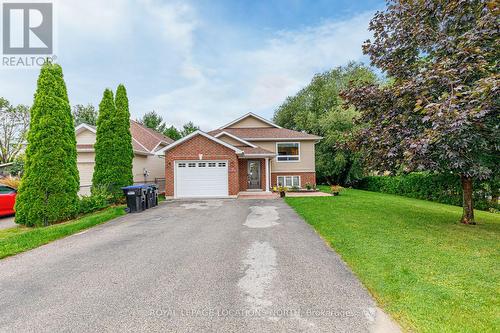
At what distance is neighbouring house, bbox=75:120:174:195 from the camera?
51.7 ft

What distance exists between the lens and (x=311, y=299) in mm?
3365

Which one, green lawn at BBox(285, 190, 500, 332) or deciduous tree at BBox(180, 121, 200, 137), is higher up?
deciduous tree at BBox(180, 121, 200, 137)

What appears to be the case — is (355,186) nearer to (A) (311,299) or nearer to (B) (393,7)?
(B) (393,7)

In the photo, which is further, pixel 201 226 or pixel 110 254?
pixel 201 226

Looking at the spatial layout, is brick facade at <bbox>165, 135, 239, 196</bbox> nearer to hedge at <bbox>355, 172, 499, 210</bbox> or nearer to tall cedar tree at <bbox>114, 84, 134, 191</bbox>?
tall cedar tree at <bbox>114, 84, 134, 191</bbox>

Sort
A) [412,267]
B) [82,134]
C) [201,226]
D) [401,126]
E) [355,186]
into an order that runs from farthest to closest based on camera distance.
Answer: [355,186] < [82,134] < [201,226] < [401,126] < [412,267]

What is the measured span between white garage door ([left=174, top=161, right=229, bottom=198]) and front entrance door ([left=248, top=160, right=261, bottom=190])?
3719 millimetres

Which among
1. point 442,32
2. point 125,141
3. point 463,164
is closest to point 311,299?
point 463,164

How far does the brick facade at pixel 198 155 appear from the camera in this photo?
50.5 feet

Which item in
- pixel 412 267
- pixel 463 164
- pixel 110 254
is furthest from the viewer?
pixel 463 164

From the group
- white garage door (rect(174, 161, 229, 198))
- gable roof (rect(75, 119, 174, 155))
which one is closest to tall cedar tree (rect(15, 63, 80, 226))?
white garage door (rect(174, 161, 229, 198))

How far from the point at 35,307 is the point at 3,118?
4340 cm

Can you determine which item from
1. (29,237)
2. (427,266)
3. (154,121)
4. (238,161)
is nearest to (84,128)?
(238,161)

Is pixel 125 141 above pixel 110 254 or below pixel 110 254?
above
